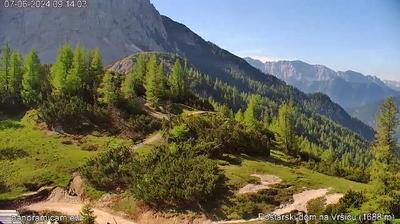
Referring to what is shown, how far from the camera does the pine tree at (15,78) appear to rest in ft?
247

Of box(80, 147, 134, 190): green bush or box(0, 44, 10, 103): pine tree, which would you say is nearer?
box(80, 147, 134, 190): green bush

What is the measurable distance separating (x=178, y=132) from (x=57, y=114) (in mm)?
18608

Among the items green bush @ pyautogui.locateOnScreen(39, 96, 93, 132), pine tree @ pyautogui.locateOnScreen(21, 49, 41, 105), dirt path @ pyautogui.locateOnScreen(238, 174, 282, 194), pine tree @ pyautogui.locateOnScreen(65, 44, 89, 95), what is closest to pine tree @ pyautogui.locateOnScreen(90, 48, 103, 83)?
pine tree @ pyautogui.locateOnScreen(65, 44, 89, 95)

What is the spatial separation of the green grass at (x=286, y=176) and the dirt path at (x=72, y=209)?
12395 mm

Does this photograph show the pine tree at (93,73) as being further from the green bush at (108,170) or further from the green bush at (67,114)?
the green bush at (108,170)

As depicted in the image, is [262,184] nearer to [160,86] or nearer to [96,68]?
[160,86]

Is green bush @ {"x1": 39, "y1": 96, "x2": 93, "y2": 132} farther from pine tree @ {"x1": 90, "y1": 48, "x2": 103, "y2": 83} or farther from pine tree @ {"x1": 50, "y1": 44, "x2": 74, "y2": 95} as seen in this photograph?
pine tree @ {"x1": 90, "y1": 48, "x2": 103, "y2": 83}

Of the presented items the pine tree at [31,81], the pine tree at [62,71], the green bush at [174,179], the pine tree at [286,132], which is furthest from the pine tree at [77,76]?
the pine tree at [286,132]

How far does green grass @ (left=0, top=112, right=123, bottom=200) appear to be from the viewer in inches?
2055

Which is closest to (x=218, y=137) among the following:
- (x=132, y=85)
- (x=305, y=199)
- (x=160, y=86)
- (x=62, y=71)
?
(x=305, y=199)

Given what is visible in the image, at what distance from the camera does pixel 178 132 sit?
60844mm

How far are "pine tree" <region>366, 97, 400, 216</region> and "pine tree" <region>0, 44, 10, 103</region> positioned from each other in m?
58.1

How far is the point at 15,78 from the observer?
76312 millimetres

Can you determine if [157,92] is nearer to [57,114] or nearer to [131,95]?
[131,95]
